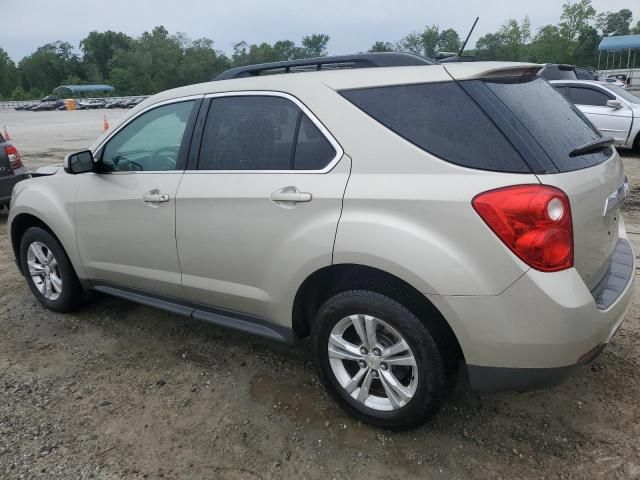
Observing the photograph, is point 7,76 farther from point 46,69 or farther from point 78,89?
point 78,89

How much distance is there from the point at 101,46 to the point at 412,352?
149760 mm

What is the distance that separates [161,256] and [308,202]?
3.96ft

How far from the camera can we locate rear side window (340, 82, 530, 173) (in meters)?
2.18

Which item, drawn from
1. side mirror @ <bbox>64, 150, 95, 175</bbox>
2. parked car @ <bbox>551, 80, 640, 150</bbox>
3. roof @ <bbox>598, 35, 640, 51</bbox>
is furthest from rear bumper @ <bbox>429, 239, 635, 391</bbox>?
roof @ <bbox>598, 35, 640, 51</bbox>

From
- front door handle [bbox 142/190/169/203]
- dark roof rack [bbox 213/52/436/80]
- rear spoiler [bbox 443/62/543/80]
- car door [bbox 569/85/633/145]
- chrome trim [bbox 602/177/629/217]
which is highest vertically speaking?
dark roof rack [bbox 213/52/436/80]

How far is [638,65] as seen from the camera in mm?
69875

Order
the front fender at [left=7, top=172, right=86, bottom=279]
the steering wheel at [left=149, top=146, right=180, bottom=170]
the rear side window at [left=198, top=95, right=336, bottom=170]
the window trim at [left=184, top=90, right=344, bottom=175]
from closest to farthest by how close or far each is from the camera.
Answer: the window trim at [left=184, top=90, right=344, bottom=175], the rear side window at [left=198, top=95, right=336, bottom=170], the steering wheel at [left=149, top=146, right=180, bottom=170], the front fender at [left=7, top=172, right=86, bottom=279]

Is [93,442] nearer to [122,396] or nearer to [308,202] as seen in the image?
[122,396]

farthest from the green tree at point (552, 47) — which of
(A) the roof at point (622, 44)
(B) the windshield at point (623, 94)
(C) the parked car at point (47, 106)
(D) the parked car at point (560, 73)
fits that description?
Answer: (B) the windshield at point (623, 94)

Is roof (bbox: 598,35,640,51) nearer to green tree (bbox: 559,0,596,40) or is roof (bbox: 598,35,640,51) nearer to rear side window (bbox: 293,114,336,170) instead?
green tree (bbox: 559,0,596,40)

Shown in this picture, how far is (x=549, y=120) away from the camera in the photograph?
241 cm

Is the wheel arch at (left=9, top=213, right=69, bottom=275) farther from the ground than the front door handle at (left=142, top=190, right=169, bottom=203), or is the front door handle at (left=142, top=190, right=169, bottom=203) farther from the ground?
the front door handle at (left=142, top=190, right=169, bottom=203)

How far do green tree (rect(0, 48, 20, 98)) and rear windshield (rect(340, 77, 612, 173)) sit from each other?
135 metres

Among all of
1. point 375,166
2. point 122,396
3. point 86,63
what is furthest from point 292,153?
point 86,63
